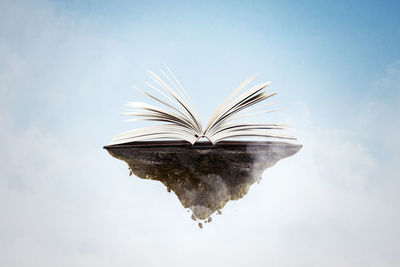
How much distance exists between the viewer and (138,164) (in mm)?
2701

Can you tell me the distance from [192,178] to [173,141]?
0.37 metres

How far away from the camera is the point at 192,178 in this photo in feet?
9.21

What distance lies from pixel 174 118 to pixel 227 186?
0.71 m

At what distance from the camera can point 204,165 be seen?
2.74m

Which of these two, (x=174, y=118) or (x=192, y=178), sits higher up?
(x=174, y=118)

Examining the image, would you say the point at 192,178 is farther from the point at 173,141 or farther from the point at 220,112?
the point at 220,112

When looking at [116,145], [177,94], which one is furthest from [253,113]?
[116,145]

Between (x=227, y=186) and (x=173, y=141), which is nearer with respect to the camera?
(x=173, y=141)

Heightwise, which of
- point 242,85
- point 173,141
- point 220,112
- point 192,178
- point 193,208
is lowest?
point 193,208

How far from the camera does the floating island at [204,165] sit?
2645 millimetres

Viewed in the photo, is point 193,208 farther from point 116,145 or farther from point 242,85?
point 242,85

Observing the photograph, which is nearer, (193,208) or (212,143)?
(212,143)

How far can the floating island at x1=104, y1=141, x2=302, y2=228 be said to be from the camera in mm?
2645

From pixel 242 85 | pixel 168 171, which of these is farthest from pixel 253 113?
pixel 168 171
